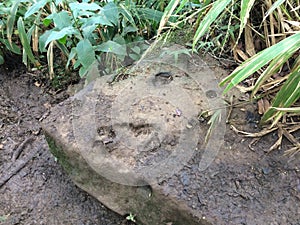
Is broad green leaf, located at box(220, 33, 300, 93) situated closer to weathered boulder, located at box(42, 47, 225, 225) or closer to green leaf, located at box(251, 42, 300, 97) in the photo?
green leaf, located at box(251, 42, 300, 97)

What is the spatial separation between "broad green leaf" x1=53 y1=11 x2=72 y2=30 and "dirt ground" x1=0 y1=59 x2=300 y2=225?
308 millimetres

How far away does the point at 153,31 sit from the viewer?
1.64 m

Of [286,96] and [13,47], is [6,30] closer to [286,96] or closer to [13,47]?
[13,47]

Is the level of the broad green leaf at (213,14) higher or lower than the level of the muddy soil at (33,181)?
higher

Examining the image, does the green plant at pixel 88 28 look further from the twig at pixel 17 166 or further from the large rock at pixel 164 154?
the twig at pixel 17 166

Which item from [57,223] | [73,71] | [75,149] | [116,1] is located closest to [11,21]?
[73,71]

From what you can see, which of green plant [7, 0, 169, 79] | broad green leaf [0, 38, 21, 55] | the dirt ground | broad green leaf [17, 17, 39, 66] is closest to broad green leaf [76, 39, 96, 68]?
green plant [7, 0, 169, 79]

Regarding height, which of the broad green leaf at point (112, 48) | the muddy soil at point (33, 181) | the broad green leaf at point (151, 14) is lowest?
the muddy soil at point (33, 181)

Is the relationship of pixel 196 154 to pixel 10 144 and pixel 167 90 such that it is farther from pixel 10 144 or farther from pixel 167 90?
pixel 10 144

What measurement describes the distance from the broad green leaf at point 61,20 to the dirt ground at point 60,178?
31 centimetres

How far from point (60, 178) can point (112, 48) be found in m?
0.49

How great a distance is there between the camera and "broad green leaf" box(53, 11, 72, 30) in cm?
141

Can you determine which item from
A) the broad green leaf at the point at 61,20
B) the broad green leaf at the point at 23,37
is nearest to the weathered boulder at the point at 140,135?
the broad green leaf at the point at 61,20

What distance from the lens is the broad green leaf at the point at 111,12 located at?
1435 mm
